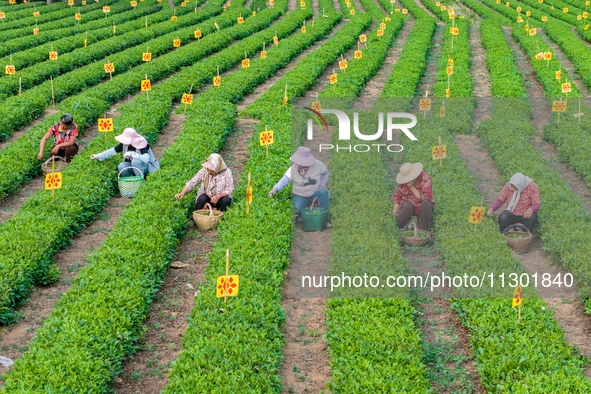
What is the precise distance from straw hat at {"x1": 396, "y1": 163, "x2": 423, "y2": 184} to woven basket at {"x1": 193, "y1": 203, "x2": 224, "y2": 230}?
276 centimetres

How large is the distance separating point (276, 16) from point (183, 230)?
2800cm

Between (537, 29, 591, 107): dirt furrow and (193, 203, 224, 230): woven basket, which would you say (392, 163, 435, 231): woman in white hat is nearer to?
(193, 203, 224, 230): woven basket

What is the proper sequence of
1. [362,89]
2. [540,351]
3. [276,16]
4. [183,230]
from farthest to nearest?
[276,16] → [362,89] → [183,230] → [540,351]

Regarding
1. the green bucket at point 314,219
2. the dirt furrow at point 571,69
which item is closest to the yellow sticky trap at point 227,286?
the green bucket at point 314,219

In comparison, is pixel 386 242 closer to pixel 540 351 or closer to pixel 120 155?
pixel 540 351

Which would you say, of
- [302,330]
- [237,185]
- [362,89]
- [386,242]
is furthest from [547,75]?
[302,330]

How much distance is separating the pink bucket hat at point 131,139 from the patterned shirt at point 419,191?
4531 mm

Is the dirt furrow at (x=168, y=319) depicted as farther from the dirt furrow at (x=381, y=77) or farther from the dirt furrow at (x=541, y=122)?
the dirt furrow at (x=381, y=77)

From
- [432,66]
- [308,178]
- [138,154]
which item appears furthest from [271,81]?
[308,178]

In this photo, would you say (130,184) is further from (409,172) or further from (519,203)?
(519,203)

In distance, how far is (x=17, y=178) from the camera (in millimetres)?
13594

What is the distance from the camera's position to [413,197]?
35.9 ft

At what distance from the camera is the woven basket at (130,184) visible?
13133mm

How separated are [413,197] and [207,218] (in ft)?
9.79
